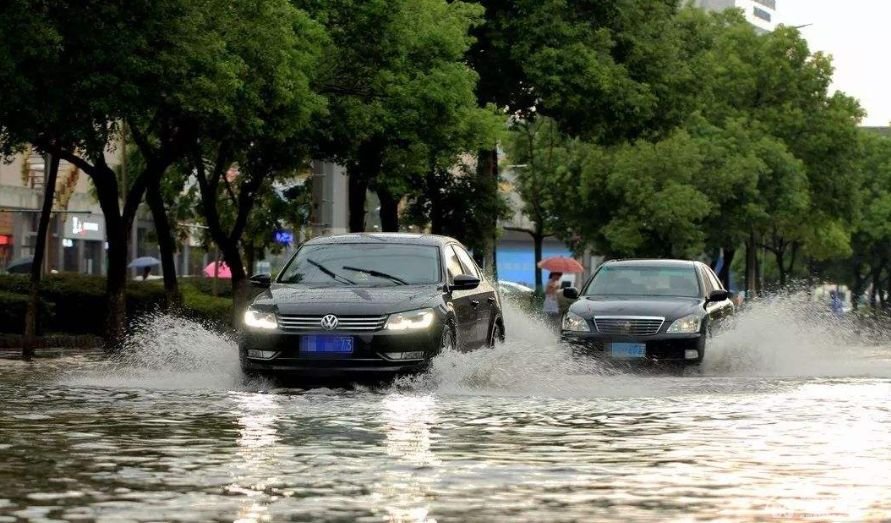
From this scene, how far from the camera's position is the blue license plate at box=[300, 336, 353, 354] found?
1862 centimetres

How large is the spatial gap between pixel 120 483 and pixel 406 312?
27.2 ft

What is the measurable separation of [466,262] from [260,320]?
11.0ft

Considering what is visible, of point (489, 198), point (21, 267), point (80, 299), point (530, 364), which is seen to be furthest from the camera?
point (21, 267)

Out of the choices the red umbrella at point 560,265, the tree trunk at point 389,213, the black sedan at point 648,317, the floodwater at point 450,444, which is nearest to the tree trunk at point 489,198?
the tree trunk at point 389,213

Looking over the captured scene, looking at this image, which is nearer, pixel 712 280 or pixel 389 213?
pixel 712 280

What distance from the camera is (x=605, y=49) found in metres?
46.3

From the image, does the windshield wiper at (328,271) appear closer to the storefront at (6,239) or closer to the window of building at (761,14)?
the storefront at (6,239)

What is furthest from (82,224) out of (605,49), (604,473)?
(604,473)

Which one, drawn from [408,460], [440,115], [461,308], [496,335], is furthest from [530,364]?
[440,115]

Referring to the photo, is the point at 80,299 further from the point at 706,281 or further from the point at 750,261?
the point at 750,261

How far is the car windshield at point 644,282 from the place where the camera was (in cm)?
2578

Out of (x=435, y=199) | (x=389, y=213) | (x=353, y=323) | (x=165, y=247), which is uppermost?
(x=435, y=199)

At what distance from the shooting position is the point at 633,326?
24.1m

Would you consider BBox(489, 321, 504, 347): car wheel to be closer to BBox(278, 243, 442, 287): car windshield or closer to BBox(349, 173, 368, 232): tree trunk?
BBox(278, 243, 442, 287): car windshield
